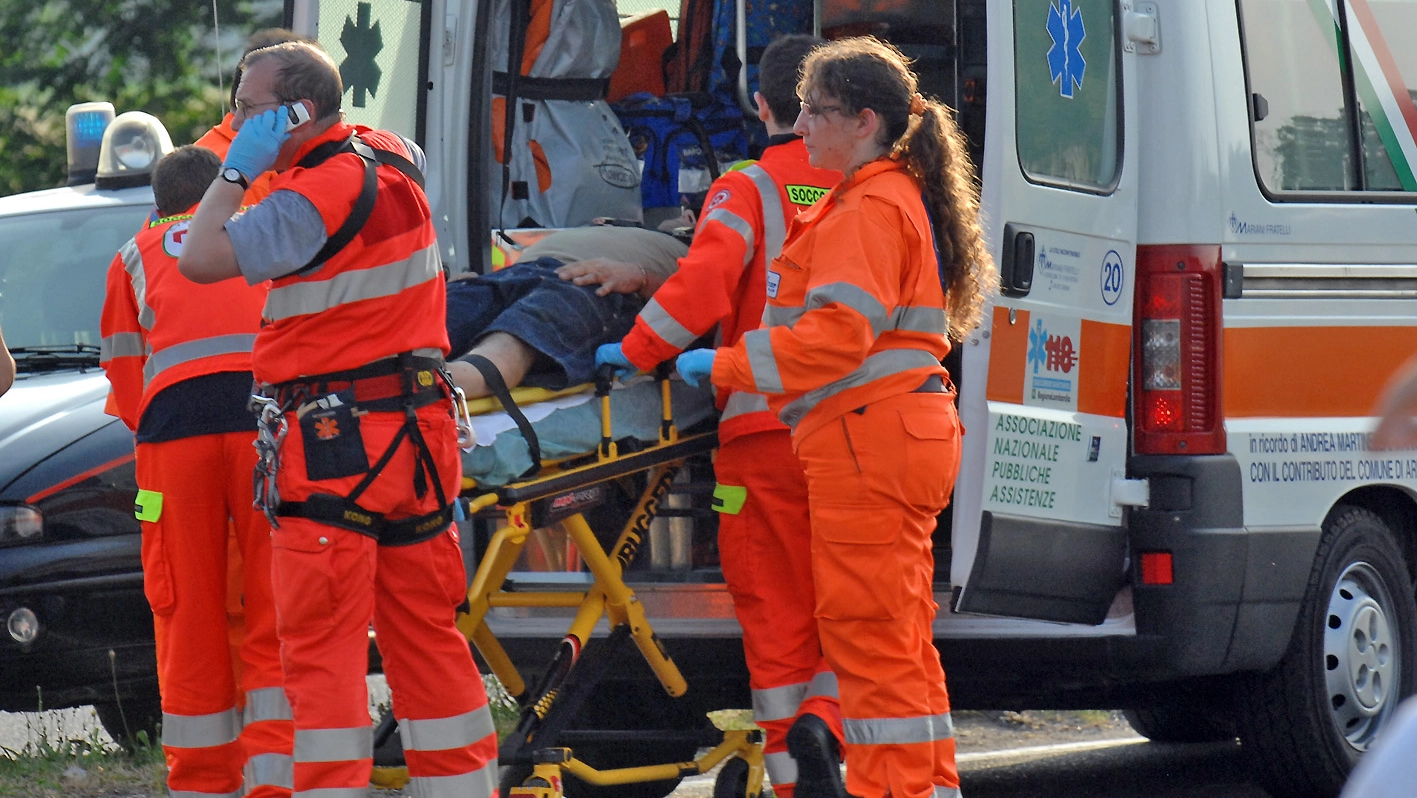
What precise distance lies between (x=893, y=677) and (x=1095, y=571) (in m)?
0.68

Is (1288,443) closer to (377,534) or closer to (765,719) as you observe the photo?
(765,719)

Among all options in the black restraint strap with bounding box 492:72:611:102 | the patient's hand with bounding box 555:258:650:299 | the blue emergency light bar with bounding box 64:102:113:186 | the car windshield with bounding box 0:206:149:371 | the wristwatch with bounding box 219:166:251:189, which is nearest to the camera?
the wristwatch with bounding box 219:166:251:189

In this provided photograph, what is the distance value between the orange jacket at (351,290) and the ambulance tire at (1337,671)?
223 centimetres

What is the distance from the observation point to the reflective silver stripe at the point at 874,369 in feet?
13.2

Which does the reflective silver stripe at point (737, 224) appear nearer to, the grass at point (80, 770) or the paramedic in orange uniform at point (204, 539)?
the paramedic in orange uniform at point (204, 539)

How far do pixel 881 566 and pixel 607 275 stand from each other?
1.09m

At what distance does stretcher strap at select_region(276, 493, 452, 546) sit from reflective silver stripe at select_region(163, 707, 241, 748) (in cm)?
78

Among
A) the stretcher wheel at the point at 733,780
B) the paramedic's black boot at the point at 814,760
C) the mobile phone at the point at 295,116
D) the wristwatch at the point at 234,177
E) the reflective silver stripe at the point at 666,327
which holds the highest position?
the mobile phone at the point at 295,116

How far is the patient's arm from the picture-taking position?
181 inches

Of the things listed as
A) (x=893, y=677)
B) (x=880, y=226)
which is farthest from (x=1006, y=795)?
(x=880, y=226)

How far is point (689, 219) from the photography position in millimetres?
5535

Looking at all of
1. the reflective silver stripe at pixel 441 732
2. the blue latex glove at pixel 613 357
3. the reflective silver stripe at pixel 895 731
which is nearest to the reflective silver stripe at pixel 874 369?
the blue latex glove at pixel 613 357

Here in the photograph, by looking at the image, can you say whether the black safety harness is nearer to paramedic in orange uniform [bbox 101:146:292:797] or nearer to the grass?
paramedic in orange uniform [bbox 101:146:292:797]

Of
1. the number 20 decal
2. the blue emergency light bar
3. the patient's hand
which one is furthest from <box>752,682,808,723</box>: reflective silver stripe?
the blue emergency light bar
